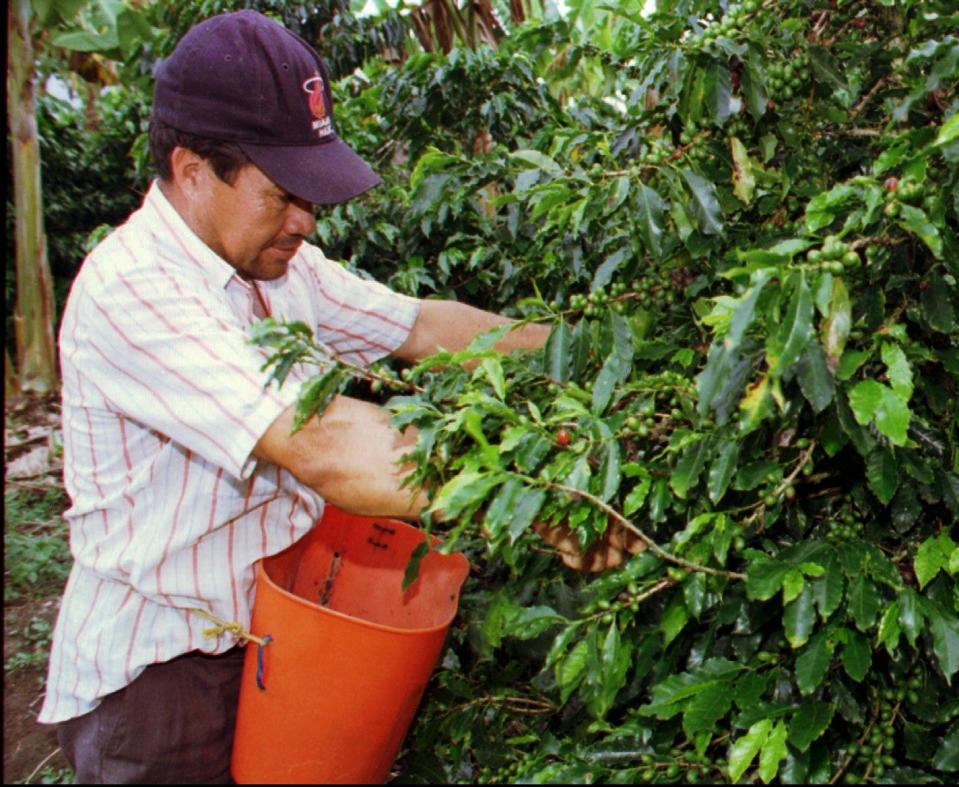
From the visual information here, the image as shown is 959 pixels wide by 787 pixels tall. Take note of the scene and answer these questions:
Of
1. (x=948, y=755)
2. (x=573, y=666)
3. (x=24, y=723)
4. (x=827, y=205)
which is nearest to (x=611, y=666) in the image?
(x=573, y=666)

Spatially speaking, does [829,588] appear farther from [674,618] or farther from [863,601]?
[674,618]

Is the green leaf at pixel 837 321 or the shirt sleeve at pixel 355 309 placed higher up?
the green leaf at pixel 837 321

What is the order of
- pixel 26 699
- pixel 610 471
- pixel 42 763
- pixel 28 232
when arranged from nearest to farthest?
pixel 610 471
pixel 42 763
pixel 26 699
pixel 28 232

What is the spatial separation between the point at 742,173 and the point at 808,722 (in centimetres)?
98

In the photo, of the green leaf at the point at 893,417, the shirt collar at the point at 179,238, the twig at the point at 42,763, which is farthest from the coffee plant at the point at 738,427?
the twig at the point at 42,763

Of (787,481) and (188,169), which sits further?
(188,169)

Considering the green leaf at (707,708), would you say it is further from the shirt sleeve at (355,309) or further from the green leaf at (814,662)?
the shirt sleeve at (355,309)

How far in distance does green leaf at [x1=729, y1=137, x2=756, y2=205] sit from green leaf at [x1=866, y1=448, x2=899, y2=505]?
1.77 ft

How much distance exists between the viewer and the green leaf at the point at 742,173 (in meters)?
1.69

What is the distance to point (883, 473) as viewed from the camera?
144 centimetres

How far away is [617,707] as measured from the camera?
198cm

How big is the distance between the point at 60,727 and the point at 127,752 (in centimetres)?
21

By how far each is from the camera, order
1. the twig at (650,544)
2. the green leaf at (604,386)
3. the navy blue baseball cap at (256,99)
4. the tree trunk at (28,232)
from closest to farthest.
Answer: the twig at (650,544) → the green leaf at (604,386) → the navy blue baseball cap at (256,99) → the tree trunk at (28,232)

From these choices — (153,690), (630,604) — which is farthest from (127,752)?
(630,604)
